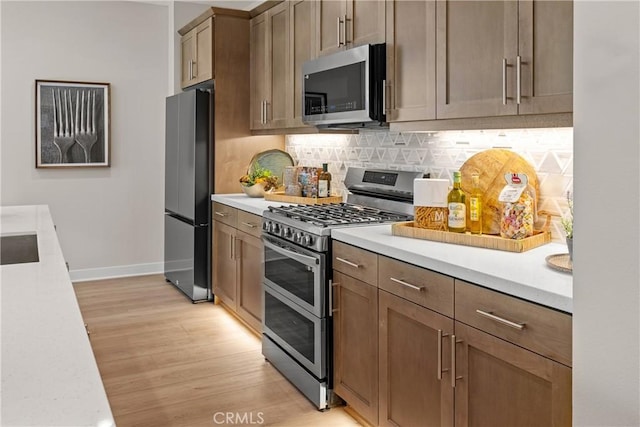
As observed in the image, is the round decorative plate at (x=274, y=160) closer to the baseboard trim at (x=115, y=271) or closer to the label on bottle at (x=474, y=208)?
the baseboard trim at (x=115, y=271)

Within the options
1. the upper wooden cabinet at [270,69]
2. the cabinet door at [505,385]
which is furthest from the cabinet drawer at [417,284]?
the upper wooden cabinet at [270,69]

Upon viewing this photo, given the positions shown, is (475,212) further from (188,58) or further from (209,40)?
(188,58)

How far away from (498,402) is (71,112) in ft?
14.9

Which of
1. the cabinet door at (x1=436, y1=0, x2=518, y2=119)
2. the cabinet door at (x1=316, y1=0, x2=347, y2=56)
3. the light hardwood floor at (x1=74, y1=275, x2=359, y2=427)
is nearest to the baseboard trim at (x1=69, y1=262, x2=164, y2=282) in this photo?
the light hardwood floor at (x1=74, y1=275, x2=359, y2=427)

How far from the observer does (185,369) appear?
321 cm

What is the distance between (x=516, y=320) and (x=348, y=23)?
197cm

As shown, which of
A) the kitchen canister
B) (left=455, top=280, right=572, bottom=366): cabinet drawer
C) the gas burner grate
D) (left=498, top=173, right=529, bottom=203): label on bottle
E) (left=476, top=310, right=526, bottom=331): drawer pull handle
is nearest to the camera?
(left=455, top=280, right=572, bottom=366): cabinet drawer

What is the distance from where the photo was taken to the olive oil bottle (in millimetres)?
2295

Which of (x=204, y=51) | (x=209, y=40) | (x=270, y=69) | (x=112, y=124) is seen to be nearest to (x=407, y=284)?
(x=270, y=69)

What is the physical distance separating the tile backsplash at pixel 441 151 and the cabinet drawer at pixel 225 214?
0.71 meters

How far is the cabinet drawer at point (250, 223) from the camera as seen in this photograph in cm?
353

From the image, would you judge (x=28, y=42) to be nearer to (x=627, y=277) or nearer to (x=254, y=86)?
(x=254, y=86)

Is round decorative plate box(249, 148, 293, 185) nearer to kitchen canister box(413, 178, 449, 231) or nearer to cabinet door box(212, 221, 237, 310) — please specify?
cabinet door box(212, 221, 237, 310)

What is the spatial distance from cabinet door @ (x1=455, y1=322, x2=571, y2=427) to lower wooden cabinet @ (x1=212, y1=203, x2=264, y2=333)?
1.67 meters
